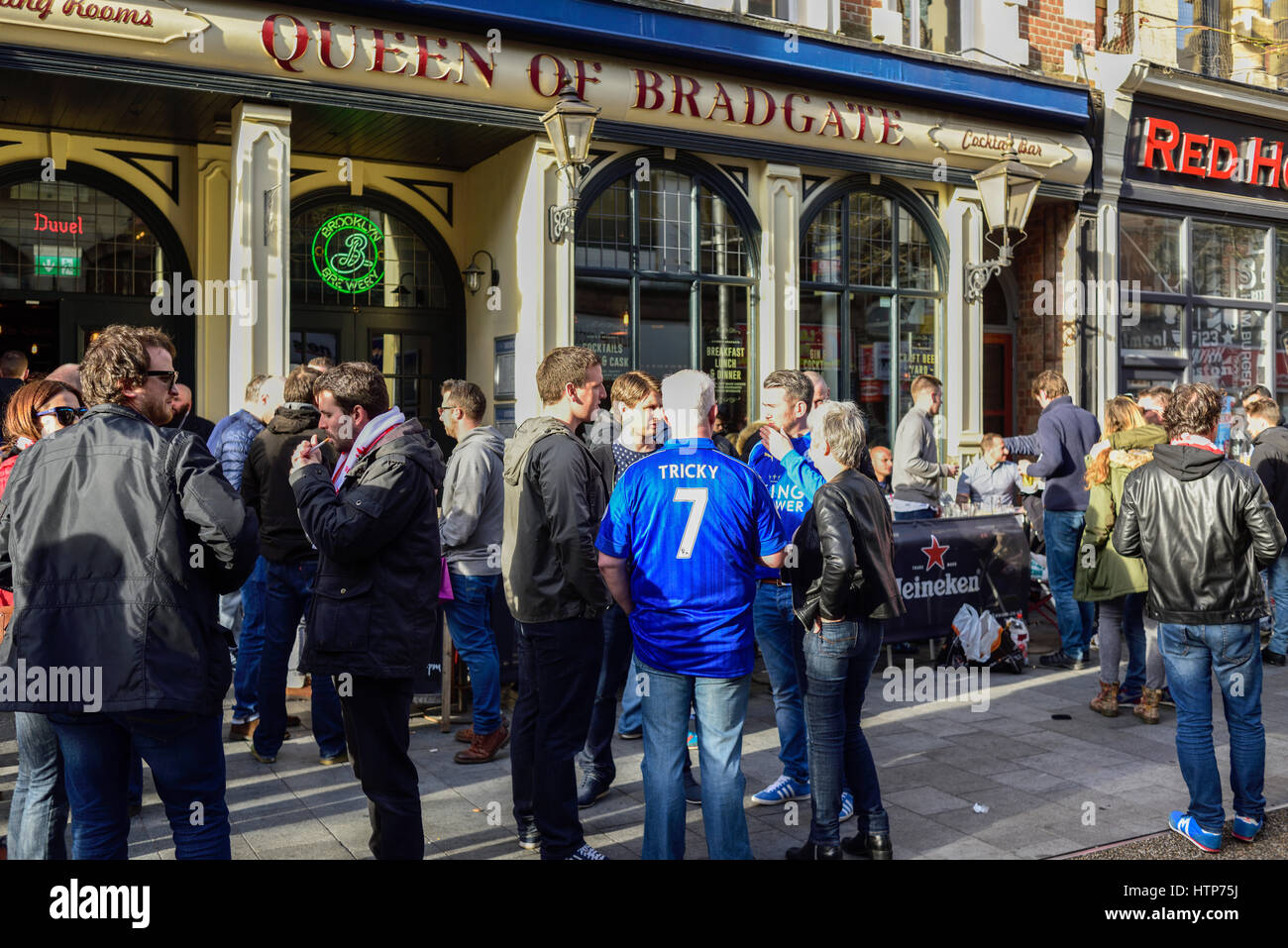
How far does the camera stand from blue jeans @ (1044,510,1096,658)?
26.9 feet

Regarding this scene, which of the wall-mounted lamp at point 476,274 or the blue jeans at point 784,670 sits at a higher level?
the wall-mounted lamp at point 476,274

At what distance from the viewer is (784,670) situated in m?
5.32

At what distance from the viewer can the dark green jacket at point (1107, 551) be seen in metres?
6.88

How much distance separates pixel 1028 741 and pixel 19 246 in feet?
27.9

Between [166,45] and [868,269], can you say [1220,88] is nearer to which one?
[868,269]

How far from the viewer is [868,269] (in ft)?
38.6

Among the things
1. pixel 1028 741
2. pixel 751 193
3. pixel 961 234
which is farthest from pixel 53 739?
pixel 961 234

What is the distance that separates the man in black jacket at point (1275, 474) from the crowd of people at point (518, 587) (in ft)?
13.3

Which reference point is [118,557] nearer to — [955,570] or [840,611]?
[840,611]

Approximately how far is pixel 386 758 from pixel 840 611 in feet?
5.86

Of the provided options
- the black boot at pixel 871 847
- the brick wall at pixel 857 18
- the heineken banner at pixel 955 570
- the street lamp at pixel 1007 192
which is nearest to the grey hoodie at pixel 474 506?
the black boot at pixel 871 847

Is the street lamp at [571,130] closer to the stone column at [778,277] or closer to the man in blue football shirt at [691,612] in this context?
the stone column at [778,277]

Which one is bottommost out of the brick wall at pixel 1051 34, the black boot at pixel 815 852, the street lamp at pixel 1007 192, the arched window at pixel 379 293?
the black boot at pixel 815 852

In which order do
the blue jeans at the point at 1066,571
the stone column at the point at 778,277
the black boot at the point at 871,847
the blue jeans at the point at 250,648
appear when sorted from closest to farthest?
the black boot at the point at 871,847 → the blue jeans at the point at 250,648 → the blue jeans at the point at 1066,571 → the stone column at the point at 778,277
